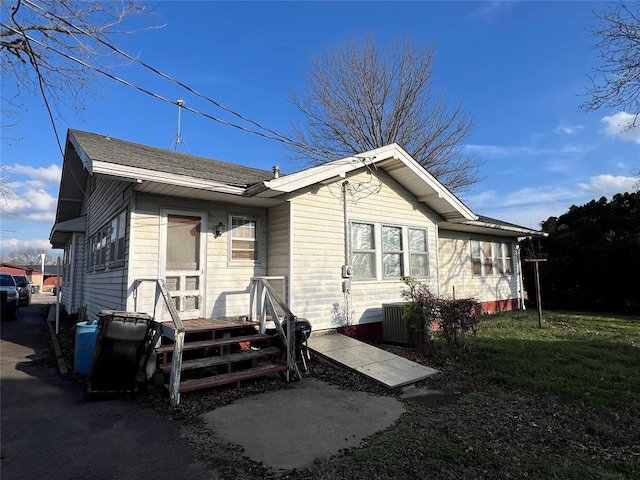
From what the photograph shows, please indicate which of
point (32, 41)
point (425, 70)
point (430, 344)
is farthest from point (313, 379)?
point (425, 70)

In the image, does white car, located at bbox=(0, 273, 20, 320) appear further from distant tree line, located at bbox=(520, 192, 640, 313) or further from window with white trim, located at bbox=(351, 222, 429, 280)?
distant tree line, located at bbox=(520, 192, 640, 313)

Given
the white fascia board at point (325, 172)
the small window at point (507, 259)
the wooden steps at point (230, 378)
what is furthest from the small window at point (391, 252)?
the small window at point (507, 259)

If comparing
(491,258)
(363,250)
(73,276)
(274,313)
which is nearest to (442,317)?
(363,250)

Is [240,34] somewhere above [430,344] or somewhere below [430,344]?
above

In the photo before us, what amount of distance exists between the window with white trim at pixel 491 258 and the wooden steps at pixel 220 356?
10.1 metres

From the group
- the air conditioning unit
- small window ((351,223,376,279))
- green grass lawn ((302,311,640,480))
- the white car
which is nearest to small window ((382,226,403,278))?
small window ((351,223,376,279))

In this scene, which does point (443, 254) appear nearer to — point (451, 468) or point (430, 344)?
point (430, 344)

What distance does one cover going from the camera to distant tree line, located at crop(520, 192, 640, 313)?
14.9 meters

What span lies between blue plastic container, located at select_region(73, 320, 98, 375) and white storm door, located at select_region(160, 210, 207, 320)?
55.4 inches

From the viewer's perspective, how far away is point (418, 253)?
10.4 meters

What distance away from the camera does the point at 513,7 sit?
8.23 metres

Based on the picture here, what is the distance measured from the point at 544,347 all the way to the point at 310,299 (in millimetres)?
5105

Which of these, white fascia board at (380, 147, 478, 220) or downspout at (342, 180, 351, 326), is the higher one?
white fascia board at (380, 147, 478, 220)

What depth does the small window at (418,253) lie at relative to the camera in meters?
10.3
